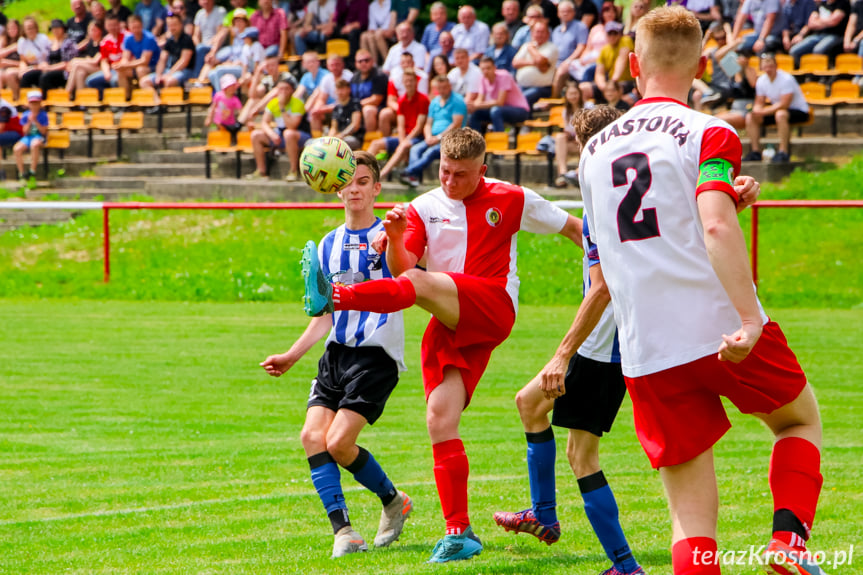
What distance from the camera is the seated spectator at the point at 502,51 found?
2031 cm

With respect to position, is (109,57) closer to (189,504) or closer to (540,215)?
(189,504)

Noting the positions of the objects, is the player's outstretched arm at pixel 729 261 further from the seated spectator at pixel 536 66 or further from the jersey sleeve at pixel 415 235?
the seated spectator at pixel 536 66

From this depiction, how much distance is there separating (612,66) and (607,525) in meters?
14.9

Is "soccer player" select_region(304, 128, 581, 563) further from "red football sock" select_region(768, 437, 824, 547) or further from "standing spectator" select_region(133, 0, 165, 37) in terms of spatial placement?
"standing spectator" select_region(133, 0, 165, 37)

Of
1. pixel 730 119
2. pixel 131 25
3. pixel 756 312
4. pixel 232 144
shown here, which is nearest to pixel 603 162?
pixel 756 312

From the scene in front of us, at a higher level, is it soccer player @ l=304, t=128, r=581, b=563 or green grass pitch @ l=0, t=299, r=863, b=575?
Answer: soccer player @ l=304, t=128, r=581, b=563

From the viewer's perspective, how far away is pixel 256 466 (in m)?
7.45

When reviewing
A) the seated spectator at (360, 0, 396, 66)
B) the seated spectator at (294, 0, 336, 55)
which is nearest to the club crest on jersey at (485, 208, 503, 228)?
the seated spectator at (360, 0, 396, 66)

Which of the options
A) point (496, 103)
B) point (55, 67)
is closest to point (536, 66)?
point (496, 103)

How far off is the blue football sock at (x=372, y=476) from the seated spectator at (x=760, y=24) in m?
15.1

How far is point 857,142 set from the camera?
1827cm

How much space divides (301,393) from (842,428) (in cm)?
478

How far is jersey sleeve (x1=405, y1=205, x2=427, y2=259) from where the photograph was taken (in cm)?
553

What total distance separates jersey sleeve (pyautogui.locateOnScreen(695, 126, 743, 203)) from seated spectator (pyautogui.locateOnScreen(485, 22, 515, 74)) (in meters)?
17.1
